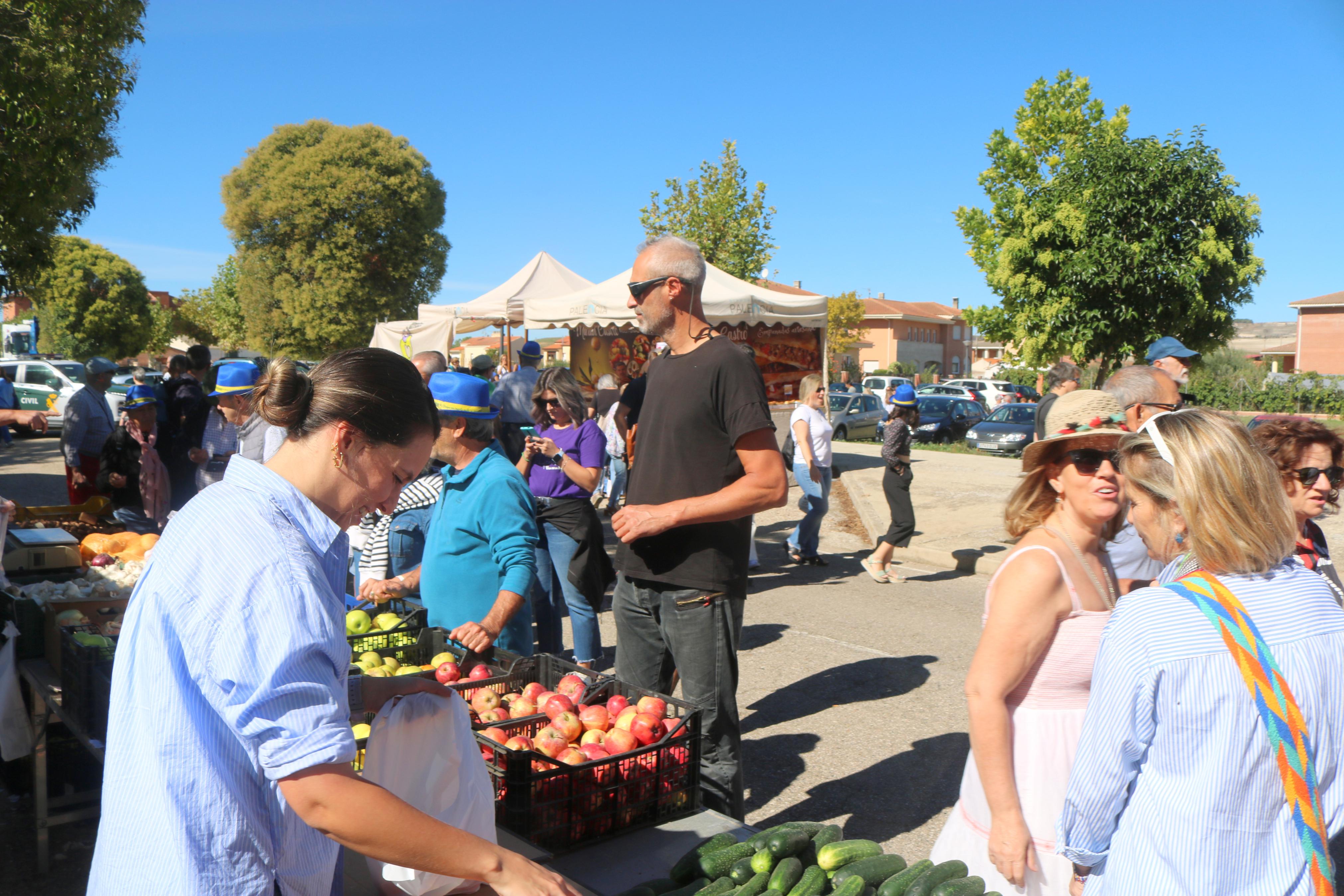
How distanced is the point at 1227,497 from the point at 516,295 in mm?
14235

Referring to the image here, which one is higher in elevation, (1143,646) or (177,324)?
(177,324)

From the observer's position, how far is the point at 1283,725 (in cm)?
160

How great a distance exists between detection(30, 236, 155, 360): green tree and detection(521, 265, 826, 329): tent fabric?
152 ft

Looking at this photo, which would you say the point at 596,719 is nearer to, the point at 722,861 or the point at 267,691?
the point at 722,861

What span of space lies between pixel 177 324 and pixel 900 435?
64131 mm

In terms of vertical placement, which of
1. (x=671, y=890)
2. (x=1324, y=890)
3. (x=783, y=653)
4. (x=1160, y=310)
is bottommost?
(x=783, y=653)

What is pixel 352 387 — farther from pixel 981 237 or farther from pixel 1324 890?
pixel 981 237

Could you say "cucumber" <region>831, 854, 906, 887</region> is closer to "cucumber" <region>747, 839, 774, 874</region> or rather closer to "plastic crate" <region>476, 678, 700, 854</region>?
"cucumber" <region>747, 839, 774, 874</region>

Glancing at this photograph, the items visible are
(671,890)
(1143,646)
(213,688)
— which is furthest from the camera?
(671,890)

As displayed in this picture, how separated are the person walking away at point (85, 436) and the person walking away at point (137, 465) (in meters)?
1.32

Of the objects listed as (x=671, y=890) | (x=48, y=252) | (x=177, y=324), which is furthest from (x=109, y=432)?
(x=177, y=324)

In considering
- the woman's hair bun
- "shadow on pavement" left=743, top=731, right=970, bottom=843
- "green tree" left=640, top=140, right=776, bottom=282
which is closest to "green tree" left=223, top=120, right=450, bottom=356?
"green tree" left=640, top=140, right=776, bottom=282

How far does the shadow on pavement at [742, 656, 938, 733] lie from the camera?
18.2ft

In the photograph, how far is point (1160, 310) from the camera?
16.6 metres
